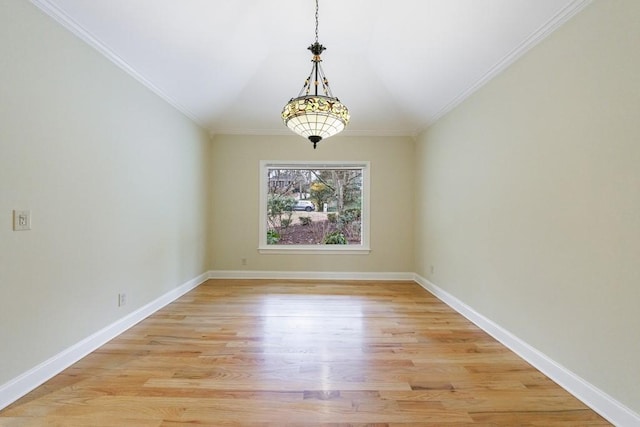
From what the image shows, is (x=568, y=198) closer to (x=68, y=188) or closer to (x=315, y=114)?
(x=315, y=114)

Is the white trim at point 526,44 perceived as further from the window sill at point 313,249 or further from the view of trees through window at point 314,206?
the window sill at point 313,249

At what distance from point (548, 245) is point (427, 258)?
8.02ft

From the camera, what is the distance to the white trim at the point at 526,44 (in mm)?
1966

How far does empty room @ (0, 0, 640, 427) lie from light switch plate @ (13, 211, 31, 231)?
18 millimetres

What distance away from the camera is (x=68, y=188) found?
7.28ft

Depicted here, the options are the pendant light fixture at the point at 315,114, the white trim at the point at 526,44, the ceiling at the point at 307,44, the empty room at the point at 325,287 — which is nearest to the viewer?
the empty room at the point at 325,287

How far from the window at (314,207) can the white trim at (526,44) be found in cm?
226

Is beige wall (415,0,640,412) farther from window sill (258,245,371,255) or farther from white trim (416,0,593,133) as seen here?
window sill (258,245,371,255)

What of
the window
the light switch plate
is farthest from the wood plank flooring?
the window

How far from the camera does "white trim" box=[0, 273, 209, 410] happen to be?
180cm

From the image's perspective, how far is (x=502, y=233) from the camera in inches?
107

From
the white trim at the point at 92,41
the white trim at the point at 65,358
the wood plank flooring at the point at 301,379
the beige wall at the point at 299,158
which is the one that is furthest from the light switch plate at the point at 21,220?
the beige wall at the point at 299,158

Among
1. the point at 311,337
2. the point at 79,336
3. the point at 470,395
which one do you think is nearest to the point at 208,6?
the point at 79,336

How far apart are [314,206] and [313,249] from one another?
2.51ft
